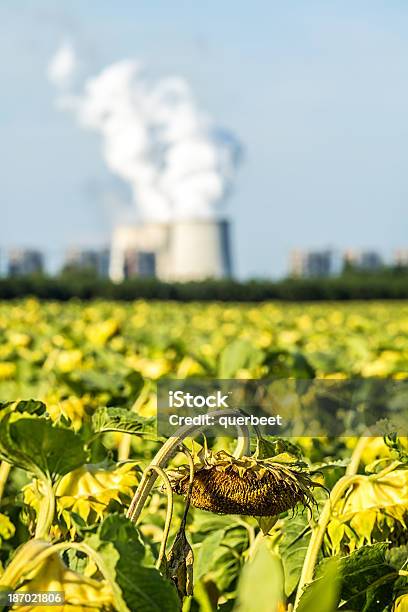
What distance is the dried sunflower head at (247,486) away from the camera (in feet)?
2.99

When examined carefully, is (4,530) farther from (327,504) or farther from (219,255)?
(219,255)

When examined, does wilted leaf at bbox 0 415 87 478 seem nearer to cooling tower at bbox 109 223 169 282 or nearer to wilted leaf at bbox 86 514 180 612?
wilted leaf at bbox 86 514 180 612

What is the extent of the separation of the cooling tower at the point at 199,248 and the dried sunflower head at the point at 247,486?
42141mm

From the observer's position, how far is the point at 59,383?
9.34 ft

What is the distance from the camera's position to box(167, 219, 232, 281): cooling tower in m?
43.6

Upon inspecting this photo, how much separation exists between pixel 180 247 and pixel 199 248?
77 centimetres

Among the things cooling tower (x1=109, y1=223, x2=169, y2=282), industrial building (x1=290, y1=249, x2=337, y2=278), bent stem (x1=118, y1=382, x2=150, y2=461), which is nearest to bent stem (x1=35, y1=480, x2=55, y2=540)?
bent stem (x1=118, y1=382, x2=150, y2=461)

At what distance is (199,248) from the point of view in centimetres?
4419

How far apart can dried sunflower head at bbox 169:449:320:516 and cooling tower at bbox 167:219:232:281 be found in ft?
138

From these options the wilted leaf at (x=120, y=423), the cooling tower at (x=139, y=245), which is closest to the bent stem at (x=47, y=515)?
the wilted leaf at (x=120, y=423)

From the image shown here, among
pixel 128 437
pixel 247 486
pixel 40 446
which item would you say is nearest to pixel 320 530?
pixel 247 486

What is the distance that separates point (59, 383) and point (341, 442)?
2.45ft

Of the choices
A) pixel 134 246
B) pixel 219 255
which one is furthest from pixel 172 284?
pixel 134 246

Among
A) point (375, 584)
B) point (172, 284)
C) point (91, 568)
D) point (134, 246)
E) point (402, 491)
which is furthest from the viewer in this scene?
point (134, 246)
